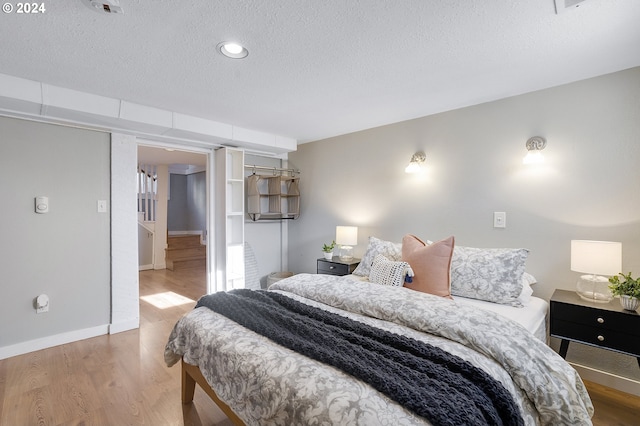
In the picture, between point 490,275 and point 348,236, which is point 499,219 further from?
point 348,236

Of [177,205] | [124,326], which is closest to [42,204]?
[124,326]

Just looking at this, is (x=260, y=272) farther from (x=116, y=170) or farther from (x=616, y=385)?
(x=616, y=385)

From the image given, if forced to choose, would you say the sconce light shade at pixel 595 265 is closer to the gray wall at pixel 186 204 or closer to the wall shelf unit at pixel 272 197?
the wall shelf unit at pixel 272 197

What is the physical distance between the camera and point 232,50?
1852 millimetres

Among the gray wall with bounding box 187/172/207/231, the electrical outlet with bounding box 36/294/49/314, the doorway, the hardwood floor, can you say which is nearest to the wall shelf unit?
the doorway

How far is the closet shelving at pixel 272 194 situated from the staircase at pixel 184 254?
3.12 metres

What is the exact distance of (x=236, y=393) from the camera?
53.0 inches

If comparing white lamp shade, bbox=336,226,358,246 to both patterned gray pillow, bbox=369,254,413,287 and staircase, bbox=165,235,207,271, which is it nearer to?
patterned gray pillow, bbox=369,254,413,287

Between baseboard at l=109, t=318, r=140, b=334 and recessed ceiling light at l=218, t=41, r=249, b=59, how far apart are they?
283cm

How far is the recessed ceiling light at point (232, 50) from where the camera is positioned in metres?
1.78

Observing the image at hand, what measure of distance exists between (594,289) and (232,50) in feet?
9.42

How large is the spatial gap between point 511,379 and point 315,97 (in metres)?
2.32

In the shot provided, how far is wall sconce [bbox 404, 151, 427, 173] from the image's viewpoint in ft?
10.1

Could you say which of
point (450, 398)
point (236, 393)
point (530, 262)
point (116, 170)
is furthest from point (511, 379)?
point (116, 170)
